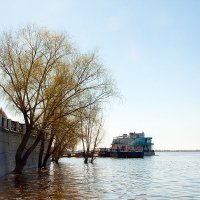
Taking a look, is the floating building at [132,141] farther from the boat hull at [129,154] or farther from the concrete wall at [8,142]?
the concrete wall at [8,142]

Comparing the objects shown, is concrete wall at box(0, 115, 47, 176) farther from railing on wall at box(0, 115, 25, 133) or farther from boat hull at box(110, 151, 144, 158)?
boat hull at box(110, 151, 144, 158)

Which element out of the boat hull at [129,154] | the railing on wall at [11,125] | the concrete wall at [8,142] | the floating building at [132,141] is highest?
the floating building at [132,141]

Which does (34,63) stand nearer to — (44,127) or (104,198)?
(44,127)

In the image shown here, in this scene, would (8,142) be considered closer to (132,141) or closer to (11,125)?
(11,125)

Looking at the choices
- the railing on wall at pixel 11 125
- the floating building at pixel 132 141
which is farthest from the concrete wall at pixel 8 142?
the floating building at pixel 132 141

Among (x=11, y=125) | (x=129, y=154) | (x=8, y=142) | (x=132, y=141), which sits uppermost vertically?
(x=132, y=141)

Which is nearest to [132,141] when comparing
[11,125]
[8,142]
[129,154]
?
[129,154]

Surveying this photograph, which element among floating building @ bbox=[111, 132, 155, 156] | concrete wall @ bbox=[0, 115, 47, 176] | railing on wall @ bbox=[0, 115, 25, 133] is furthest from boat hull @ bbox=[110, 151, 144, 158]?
concrete wall @ bbox=[0, 115, 47, 176]

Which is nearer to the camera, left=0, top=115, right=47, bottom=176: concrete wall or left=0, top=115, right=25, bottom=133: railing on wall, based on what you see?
left=0, top=115, right=47, bottom=176: concrete wall

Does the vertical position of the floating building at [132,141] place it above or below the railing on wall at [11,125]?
above

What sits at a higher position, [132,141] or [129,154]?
[132,141]

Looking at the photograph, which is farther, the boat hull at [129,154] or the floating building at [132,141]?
the floating building at [132,141]

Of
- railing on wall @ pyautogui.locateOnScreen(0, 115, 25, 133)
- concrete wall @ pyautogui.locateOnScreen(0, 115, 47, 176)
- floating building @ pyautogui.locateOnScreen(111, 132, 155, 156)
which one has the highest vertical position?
floating building @ pyautogui.locateOnScreen(111, 132, 155, 156)

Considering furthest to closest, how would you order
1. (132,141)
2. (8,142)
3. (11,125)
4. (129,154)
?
(132,141), (129,154), (11,125), (8,142)
